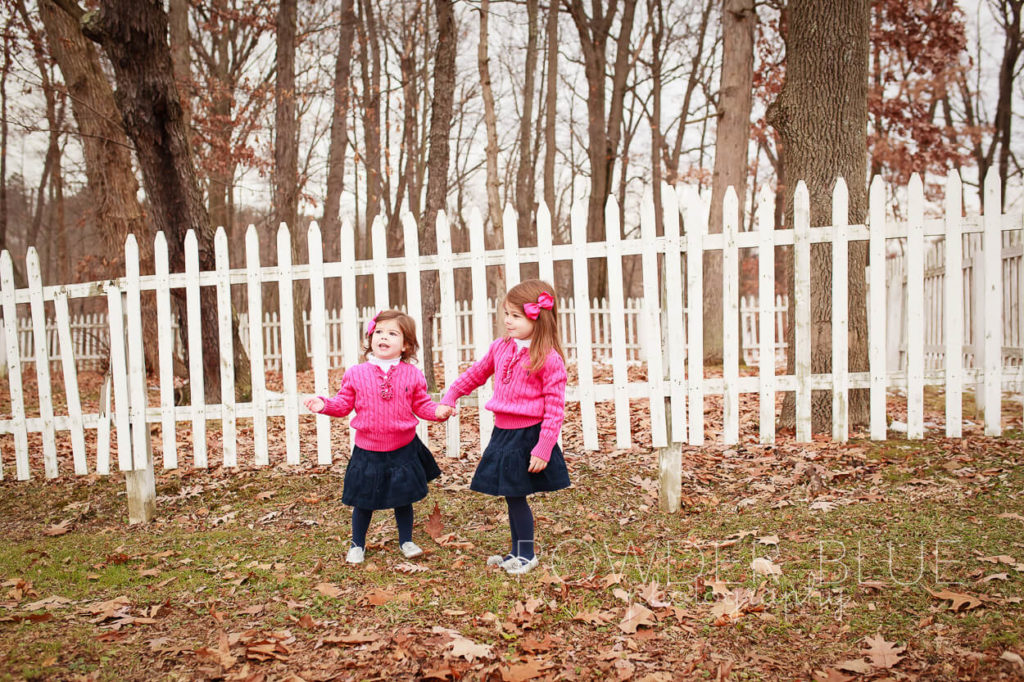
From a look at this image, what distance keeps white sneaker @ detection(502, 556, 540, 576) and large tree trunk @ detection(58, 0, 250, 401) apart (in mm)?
4647

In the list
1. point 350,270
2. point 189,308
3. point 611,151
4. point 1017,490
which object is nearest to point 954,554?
point 1017,490

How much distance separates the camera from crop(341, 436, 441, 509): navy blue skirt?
3801 millimetres

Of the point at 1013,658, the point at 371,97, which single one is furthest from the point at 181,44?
the point at 1013,658

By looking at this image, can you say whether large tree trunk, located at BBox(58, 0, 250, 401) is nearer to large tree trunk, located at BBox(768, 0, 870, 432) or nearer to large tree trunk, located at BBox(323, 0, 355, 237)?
large tree trunk, located at BBox(768, 0, 870, 432)

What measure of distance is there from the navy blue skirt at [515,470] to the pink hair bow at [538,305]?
1.91 ft

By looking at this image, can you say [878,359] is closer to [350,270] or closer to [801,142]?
[801,142]

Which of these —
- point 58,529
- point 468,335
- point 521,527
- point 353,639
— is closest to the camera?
point 353,639

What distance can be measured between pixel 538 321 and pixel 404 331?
75 cm

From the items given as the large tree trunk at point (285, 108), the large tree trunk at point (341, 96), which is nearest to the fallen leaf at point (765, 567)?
the large tree trunk at point (285, 108)

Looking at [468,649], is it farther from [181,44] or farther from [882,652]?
[181,44]

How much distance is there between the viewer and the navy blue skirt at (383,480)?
380 cm

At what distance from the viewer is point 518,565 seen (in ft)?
12.0

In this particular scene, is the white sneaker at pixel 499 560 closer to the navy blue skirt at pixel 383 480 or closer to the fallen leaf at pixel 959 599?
the navy blue skirt at pixel 383 480

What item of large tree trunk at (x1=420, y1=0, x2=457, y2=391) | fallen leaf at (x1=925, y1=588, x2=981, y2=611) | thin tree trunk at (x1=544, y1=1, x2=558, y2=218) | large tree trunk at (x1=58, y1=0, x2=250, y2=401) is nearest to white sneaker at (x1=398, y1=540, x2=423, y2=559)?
fallen leaf at (x1=925, y1=588, x2=981, y2=611)
